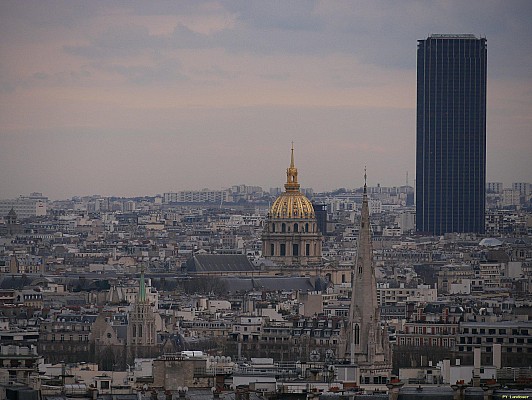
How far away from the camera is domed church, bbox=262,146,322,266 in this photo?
139750mm

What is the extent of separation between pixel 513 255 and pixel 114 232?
6525 cm

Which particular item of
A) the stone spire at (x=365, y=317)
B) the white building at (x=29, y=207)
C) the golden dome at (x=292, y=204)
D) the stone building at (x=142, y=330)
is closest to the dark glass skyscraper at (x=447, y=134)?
the white building at (x=29, y=207)

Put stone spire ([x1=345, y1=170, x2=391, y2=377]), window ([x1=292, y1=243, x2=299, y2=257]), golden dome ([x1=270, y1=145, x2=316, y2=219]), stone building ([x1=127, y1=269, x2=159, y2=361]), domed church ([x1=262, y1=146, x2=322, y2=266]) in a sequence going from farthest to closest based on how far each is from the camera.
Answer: golden dome ([x1=270, y1=145, x2=316, y2=219]) → window ([x1=292, y1=243, x2=299, y2=257]) → domed church ([x1=262, y1=146, x2=322, y2=266]) → stone building ([x1=127, y1=269, x2=159, y2=361]) → stone spire ([x1=345, y1=170, x2=391, y2=377])

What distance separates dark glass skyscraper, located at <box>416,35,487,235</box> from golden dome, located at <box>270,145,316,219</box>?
116 feet

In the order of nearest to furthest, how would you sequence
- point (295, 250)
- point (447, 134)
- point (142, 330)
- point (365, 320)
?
point (365, 320)
point (142, 330)
point (295, 250)
point (447, 134)

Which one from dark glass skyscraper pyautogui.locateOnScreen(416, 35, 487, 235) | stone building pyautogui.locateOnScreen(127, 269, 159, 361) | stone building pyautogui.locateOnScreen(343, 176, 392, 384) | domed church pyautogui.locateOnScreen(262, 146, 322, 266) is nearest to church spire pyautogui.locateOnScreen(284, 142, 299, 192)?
domed church pyautogui.locateOnScreen(262, 146, 322, 266)

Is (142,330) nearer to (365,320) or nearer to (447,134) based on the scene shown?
(365,320)

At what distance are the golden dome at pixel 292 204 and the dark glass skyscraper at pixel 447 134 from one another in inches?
1388

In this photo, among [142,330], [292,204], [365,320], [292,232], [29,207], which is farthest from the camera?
[29,207]

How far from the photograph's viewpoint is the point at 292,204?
474 ft

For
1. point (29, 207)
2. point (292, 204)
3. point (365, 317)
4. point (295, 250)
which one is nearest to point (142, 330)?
point (365, 317)

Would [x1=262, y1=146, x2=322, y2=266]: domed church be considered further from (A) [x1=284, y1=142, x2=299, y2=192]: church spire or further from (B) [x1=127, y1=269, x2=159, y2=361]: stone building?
(B) [x1=127, y1=269, x2=159, y2=361]: stone building

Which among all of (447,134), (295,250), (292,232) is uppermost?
(447,134)

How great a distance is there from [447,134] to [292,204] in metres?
48.4
